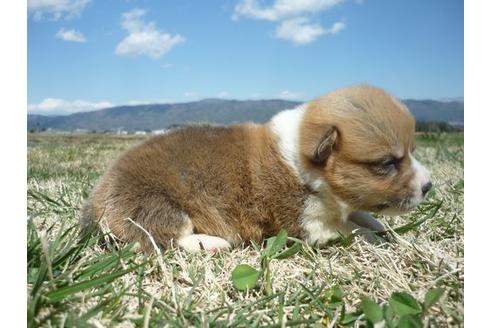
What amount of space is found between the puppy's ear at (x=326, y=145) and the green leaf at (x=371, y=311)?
3.91 feet

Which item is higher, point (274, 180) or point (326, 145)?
point (326, 145)

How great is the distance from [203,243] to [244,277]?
592 millimetres

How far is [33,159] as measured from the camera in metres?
7.40

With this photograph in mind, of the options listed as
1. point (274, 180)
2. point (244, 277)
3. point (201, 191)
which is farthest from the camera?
point (274, 180)

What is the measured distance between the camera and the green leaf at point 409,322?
1830 mm

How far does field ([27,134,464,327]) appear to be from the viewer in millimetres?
1975

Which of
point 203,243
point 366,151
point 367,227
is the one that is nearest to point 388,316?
point 366,151

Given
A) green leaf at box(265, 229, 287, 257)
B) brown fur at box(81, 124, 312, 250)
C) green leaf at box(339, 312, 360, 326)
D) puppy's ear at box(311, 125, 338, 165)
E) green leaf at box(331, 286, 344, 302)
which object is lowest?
green leaf at box(339, 312, 360, 326)

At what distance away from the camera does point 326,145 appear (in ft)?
9.86

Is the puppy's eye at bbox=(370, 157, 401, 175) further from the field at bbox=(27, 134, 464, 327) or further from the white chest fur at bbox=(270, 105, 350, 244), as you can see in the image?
the field at bbox=(27, 134, 464, 327)

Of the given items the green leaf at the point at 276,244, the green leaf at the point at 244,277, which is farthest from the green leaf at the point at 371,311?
the green leaf at the point at 276,244

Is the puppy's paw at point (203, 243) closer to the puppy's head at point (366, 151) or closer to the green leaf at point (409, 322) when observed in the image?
the puppy's head at point (366, 151)

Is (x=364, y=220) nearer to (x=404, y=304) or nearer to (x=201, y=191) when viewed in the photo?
(x=201, y=191)

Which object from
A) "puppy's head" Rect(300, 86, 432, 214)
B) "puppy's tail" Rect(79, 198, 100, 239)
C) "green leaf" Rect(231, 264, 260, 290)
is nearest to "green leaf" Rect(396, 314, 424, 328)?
"green leaf" Rect(231, 264, 260, 290)
